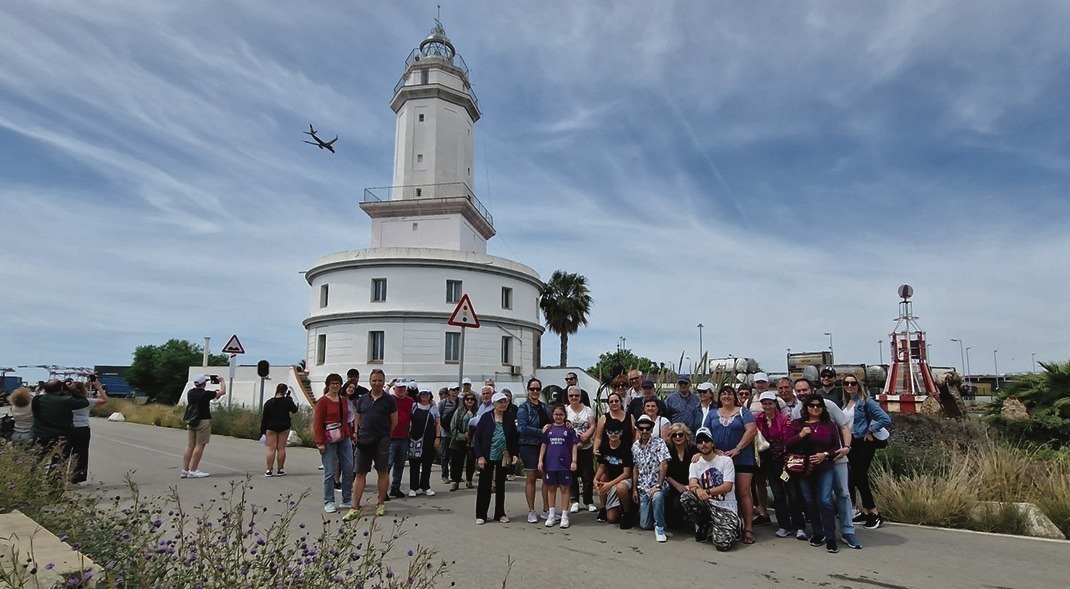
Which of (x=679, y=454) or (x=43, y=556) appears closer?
(x=43, y=556)

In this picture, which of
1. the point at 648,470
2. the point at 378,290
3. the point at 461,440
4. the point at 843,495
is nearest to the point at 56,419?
the point at 461,440

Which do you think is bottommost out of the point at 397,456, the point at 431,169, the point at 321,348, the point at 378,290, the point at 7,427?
the point at 397,456

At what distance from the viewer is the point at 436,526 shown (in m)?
7.70

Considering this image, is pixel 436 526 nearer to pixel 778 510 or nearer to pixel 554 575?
pixel 554 575

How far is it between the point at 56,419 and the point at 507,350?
24.4 m

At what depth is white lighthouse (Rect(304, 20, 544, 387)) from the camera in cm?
3027

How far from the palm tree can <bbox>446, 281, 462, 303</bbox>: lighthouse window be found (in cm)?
1339

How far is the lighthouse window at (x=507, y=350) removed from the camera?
3262cm

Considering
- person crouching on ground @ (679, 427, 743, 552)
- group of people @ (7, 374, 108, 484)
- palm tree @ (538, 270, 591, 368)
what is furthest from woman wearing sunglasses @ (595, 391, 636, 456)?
palm tree @ (538, 270, 591, 368)

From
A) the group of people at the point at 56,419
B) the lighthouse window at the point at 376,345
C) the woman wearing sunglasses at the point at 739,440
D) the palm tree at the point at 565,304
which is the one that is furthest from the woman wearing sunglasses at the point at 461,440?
the palm tree at the point at 565,304

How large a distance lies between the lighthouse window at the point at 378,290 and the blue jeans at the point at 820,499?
2575 centimetres

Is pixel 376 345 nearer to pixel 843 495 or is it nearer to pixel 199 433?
pixel 199 433

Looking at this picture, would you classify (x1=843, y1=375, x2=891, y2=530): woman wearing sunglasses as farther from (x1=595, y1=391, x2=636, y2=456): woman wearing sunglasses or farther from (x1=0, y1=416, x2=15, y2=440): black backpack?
(x1=0, y1=416, x2=15, y2=440): black backpack

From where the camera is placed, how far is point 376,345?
30469mm
